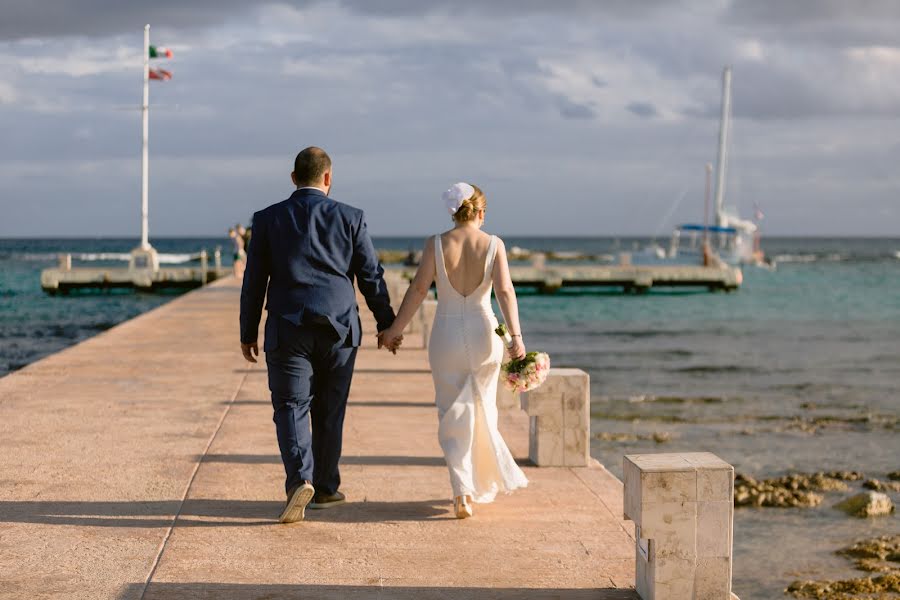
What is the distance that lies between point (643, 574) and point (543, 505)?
67.9 inches

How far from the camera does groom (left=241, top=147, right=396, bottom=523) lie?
18.9ft

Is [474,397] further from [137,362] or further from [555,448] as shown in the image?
[137,362]

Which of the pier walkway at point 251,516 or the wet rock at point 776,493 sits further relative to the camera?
the wet rock at point 776,493

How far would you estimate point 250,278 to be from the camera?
5828 mm

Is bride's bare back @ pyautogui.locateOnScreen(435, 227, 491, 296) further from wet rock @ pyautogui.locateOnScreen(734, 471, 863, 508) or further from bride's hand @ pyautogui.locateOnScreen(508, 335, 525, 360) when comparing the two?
wet rock @ pyautogui.locateOnScreen(734, 471, 863, 508)

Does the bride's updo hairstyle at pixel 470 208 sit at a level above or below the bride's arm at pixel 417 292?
above

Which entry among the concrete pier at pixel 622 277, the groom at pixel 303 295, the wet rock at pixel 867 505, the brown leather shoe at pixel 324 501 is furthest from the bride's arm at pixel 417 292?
the concrete pier at pixel 622 277

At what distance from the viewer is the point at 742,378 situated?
20250mm

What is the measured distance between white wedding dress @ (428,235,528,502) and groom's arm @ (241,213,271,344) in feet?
2.95

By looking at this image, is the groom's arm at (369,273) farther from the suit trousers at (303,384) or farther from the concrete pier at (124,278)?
the concrete pier at (124,278)

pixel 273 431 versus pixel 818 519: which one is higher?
pixel 273 431

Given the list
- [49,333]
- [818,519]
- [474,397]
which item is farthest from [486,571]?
[49,333]

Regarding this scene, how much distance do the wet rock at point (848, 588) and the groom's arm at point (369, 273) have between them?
334cm

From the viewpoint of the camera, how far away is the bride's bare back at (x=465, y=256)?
234 inches
